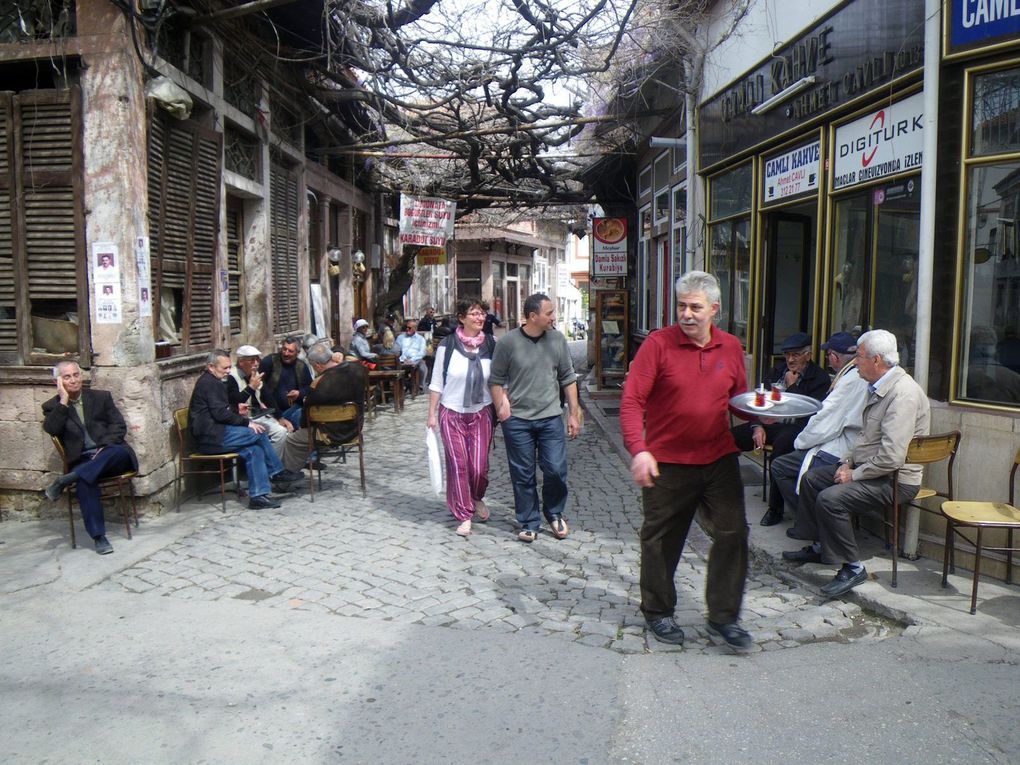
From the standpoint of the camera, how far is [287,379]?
873cm

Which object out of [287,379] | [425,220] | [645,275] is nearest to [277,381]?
[287,379]

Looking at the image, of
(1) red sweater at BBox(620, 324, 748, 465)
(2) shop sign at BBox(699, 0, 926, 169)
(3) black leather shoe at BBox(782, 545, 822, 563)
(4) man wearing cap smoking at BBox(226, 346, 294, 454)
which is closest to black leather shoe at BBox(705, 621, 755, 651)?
(1) red sweater at BBox(620, 324, 748, 465)

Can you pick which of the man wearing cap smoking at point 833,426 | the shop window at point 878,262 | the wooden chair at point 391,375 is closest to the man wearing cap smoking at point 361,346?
the wooden chair at point 391,375

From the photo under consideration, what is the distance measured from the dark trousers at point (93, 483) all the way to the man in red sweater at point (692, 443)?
161 inches

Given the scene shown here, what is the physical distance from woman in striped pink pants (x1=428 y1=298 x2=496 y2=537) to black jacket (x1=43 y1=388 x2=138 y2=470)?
7.85 feet

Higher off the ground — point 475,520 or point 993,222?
point 993,222

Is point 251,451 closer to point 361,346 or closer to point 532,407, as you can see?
point 532,407

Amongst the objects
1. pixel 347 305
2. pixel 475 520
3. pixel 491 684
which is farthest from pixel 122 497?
pixel 347 305

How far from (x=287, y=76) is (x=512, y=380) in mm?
6481

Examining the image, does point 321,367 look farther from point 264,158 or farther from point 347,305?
point 347,305

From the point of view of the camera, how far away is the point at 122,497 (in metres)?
6.41

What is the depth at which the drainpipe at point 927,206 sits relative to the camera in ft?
17.4

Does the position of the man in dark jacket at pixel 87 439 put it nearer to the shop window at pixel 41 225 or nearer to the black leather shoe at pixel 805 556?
the shop window at pixel 41 225

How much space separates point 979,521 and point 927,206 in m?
2.15
